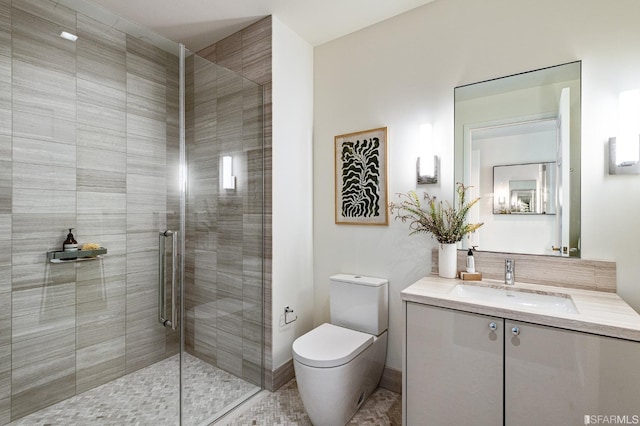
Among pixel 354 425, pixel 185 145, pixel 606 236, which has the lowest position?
pixel 354 425

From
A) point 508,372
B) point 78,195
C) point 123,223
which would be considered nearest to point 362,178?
point 508,372

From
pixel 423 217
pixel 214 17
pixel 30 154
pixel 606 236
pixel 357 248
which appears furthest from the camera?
pixel 357 248

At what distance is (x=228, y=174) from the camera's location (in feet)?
6.94

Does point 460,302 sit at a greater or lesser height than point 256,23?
lesser

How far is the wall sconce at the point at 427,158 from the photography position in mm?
2072

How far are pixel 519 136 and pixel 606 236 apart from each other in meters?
0.68

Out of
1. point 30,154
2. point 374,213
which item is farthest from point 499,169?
point 30,154

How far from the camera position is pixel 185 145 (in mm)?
1894

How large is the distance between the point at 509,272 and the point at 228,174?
5.93ft

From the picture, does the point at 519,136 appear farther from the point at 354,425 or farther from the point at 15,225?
the point at 15,225

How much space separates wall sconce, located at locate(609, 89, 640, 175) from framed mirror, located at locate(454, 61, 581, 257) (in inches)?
6.5

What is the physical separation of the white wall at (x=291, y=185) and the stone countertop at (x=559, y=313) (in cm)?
100

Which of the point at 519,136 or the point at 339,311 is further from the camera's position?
the point at 339,311

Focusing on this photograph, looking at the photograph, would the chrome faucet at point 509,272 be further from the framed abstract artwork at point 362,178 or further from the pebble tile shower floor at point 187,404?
the pebble tile shower floor at point 187,404
